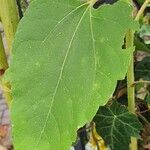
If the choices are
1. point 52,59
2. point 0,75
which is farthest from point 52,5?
point 0,75

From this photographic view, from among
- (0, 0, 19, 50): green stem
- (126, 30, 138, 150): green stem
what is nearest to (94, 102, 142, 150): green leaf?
(126, 30, 138, 150): green stem

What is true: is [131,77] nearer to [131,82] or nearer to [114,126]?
[131,82]

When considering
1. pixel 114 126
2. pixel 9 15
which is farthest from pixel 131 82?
pixel 9 15

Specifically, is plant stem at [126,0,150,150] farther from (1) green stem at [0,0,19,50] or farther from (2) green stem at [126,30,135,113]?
(1) green stem at [0,0,19,50]

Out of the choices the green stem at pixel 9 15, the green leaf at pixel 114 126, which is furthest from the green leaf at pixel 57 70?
the green leaf at pixel 114 126

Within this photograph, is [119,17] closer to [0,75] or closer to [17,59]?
[17,59]
